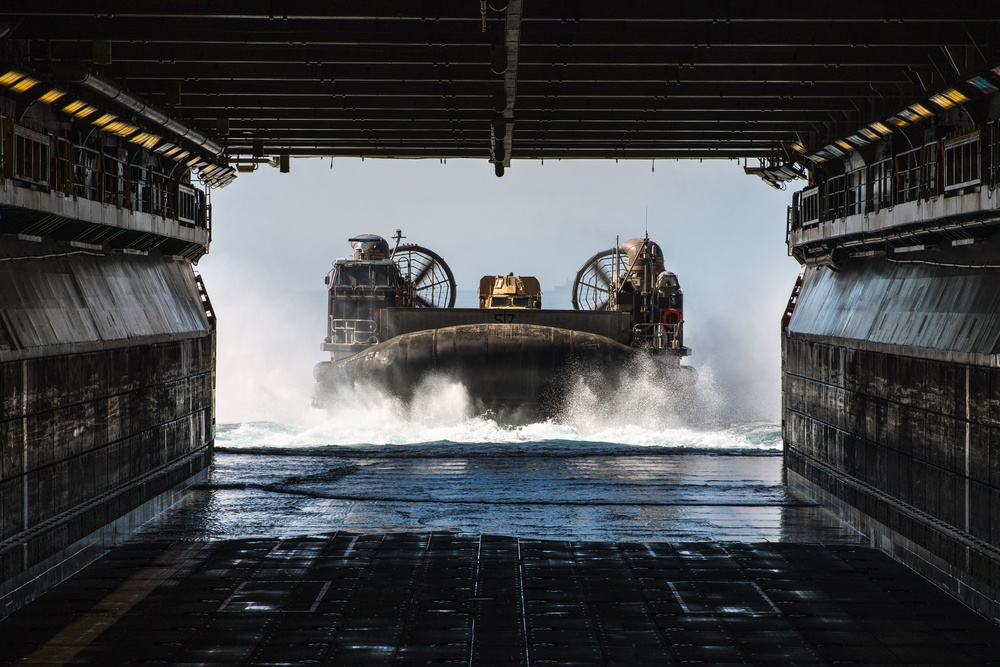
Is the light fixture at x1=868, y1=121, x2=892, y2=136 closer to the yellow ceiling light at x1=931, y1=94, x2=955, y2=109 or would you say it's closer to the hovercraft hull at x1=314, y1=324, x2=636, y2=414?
the yellow ceiling light at x1=931, y1=94, x2=955, y2=109

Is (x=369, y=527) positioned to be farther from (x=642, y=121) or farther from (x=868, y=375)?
(x=642, y=121)

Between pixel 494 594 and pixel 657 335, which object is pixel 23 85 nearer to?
pixel 494 594

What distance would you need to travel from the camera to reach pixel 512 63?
1498 centimetres

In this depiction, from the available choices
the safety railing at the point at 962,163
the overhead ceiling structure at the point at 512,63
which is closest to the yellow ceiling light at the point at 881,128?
the overhead ceiling structure at the point at 512,63

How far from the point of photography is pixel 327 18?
1309 centimetres

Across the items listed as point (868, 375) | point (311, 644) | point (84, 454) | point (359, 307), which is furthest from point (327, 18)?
point (359, 307)

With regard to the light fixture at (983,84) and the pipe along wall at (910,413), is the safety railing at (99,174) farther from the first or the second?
the light fixture at (983,84)

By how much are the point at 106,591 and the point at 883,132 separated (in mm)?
11934

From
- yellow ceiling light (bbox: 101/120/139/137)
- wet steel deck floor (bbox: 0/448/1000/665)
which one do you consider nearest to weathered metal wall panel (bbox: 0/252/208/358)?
yellow ceiling light (bbox: 101/120/139/137)

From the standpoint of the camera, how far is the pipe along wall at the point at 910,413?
11359mm

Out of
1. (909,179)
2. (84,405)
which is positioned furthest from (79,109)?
(909,179)

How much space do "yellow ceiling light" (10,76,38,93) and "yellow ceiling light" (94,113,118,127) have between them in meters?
3.00

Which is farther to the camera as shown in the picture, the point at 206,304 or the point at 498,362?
the point at 498,362

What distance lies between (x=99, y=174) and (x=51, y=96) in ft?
5.48
